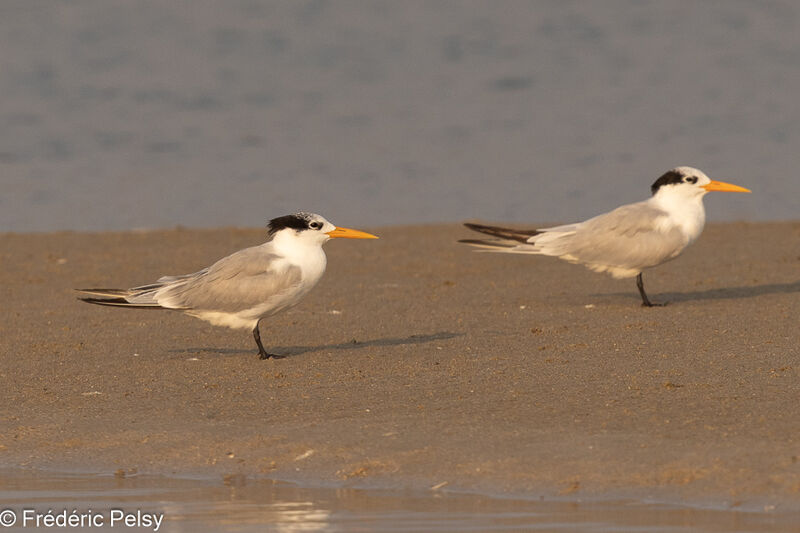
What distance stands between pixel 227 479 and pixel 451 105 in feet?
45.5

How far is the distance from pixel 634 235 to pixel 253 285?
9.09ft

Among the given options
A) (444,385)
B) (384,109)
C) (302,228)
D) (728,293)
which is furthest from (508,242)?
(384,109)

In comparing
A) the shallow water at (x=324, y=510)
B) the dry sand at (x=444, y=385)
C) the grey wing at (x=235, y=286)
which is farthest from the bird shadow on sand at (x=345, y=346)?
the shallow water at (x=324, y=510)

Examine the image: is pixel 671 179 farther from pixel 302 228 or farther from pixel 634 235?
pixel 302 228

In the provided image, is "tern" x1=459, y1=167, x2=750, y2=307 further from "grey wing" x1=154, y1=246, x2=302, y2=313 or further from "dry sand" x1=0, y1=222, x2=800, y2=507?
"grey wing" x1=154, y1=246, x2=302, y2=313

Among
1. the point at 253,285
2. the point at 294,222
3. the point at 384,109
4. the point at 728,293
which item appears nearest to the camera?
the point at 253,285

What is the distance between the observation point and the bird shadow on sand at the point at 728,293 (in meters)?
8.36

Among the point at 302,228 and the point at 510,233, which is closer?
the point at 302,228

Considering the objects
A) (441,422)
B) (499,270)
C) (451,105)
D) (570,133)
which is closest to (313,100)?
(451,105)

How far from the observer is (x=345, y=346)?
696 cm

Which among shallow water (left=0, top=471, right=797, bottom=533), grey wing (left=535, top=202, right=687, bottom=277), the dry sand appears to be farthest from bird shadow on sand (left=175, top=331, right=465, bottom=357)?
shallow water (left=0, top=471, right=797, bottom=533)

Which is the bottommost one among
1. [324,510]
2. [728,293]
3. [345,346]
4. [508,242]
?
[324,510]

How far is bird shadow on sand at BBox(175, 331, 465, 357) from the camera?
691 cm

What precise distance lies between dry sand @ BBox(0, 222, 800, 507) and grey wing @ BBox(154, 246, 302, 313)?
29 cm
